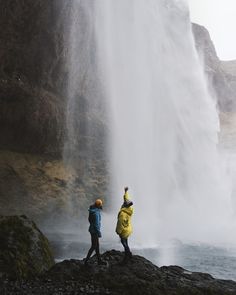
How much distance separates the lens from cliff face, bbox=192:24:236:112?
7338 cm

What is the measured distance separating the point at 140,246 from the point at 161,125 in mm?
19601

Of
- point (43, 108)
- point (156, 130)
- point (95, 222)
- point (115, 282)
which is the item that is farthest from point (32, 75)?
point (115, 282)

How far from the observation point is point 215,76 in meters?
72.9

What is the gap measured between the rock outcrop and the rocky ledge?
55cm

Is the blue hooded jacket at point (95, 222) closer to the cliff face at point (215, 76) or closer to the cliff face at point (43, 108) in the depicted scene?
the cliff face at point (43, 108)

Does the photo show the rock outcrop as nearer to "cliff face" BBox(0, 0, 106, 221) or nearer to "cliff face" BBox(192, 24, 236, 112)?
"cliff face" BBox(0, 0, 106, 221)

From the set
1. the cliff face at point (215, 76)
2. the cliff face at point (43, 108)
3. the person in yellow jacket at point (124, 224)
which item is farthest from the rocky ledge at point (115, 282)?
the cliff face at point (215, 76)

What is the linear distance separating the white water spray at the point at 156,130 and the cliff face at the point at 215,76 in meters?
27.1

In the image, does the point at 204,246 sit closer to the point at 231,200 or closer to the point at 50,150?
the point at 50,150

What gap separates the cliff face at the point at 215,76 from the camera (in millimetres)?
73375

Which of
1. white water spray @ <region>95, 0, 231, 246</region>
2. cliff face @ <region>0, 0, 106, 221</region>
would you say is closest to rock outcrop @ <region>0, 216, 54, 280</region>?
white water spray @ <region>95, 0, 231, 246</region>

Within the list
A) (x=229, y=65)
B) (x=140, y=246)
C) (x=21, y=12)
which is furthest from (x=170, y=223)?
(x=229, y=65)

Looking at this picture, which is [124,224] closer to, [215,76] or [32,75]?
[32,75]

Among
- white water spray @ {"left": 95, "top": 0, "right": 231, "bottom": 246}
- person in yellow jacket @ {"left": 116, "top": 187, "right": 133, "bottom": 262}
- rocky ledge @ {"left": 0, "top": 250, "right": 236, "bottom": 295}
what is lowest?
rocky ledge @ {"left": 0, "top": 250, "right": 236, "bottom": 295}
